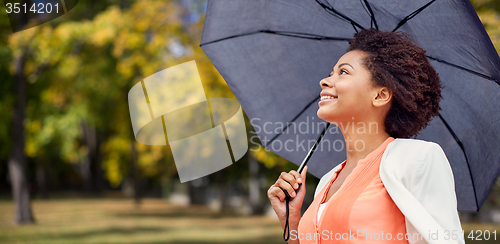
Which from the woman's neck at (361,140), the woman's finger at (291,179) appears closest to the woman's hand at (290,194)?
the woman's finger at (291,179)

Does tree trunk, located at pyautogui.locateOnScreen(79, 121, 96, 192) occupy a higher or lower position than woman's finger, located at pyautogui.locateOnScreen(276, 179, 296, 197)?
lower

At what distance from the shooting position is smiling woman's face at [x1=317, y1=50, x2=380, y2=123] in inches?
66.8

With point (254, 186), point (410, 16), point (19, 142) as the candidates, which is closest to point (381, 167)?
point (410, 16)

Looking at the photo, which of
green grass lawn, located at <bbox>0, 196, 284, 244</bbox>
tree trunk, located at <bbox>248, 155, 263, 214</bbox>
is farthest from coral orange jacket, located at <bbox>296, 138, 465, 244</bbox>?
tree trunk, located at <bbox>248, 155, 263, 214</bbox>

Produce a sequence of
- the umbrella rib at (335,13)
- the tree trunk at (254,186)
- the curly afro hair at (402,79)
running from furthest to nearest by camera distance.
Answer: the tree trunk at (254,186) < the umbrella rib at (335,13) < the curly afro hair at (402,79)

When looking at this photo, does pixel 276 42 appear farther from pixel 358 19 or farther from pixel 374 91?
pixel 374 91

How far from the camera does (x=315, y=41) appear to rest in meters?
2.36

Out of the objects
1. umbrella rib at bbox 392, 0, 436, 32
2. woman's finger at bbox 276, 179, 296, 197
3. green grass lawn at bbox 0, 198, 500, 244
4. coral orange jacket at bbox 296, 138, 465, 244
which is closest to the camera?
coral orange jacket at bbox 296, 138, 465, 244

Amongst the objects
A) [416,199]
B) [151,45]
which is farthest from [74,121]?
[416,199]

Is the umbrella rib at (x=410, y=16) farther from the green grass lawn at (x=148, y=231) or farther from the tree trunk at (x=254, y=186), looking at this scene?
the tree trunk at (x=254, y=186)

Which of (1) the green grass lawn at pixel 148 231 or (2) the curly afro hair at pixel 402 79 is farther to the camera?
(1) the green grass lawn at pixel 148 231

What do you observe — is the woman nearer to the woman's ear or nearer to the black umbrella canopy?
the woman's ear

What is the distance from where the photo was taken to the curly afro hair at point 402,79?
1669 millimetres

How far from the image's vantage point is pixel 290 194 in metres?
1.84
